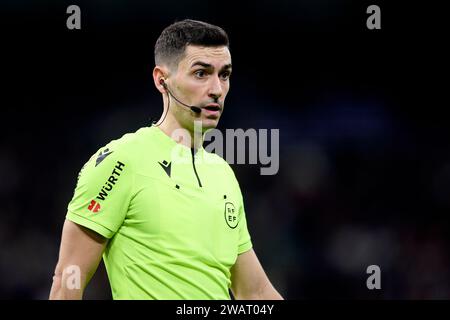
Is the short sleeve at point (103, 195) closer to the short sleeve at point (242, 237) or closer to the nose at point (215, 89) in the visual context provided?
the nose at point (215, 89)

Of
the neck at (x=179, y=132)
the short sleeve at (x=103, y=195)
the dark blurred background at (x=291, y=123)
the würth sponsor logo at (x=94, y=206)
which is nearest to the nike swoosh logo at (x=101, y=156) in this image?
the short sleeve at (x=103, y=195)

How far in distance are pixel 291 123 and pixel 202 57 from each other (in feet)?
12.1

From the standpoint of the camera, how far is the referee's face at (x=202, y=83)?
3.75m

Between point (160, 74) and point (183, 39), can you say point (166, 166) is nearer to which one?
Answer: point (160, 74)

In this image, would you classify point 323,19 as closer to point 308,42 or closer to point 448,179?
point 308,42

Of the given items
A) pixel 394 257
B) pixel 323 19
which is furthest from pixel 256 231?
pixel 323 19

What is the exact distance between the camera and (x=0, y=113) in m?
7.11

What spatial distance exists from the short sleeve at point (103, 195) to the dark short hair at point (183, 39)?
26.0 inches

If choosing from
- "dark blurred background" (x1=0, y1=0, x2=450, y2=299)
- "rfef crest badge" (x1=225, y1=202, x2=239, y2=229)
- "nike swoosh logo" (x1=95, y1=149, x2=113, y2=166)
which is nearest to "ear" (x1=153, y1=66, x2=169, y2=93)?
"nike swoosh logo" (x1=95, y1=149, x2=113, y2=166)

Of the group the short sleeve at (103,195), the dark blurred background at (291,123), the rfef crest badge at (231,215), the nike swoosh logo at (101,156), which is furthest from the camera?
the dark blurred background at (291,123)

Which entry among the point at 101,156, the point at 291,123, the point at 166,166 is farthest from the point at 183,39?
the point at 291,123

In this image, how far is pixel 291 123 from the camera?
7.35 meters

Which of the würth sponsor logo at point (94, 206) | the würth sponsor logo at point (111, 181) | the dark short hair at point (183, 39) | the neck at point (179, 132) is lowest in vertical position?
the würth sponsor logo at point (94, 206)

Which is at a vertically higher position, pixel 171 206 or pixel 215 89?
pixel 215 89
